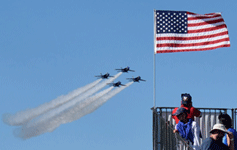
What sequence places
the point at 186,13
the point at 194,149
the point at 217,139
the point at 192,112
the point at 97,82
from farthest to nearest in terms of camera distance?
the point at 97,82
the point at 186,13
the point at 192,112
the point at 194,149
the point at 217,139

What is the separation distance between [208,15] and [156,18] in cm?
218

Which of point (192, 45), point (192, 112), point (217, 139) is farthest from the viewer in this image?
point (192, 45)

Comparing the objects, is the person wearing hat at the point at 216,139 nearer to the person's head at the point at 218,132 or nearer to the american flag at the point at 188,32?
the person's head at the point at 218,132

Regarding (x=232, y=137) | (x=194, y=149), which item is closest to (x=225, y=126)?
(x=232, y=137)

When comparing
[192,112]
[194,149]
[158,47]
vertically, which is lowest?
[194,149]

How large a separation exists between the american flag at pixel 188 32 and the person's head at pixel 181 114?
7.32m

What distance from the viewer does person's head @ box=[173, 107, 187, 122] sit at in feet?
49.2

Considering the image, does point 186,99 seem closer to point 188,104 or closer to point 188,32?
point 188,104

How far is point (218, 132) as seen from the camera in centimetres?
1209

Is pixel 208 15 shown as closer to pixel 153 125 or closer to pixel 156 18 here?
pixel 156 18

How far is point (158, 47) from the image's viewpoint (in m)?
22.5

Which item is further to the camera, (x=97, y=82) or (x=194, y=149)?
(x=97, y=82)

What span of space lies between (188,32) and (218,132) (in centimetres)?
1139

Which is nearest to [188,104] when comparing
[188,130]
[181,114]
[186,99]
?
[186,99]
